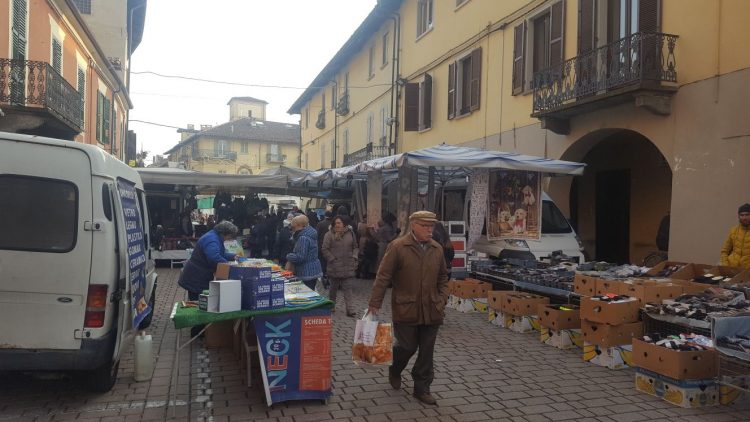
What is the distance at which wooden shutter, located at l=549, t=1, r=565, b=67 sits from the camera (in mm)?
12023

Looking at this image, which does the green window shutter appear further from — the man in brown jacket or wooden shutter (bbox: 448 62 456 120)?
the man in brown jacket

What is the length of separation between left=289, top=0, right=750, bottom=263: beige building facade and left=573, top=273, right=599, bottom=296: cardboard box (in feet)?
10.2

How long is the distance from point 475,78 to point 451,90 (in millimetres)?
1593

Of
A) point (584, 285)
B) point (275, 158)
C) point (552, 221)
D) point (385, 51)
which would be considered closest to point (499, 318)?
point (584, 285)

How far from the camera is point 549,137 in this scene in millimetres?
12641

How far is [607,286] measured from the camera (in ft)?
21.7

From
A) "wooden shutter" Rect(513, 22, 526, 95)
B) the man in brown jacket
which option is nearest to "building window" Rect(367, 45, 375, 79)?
"wooden shutter" Rect(513, 22, 526, 95)

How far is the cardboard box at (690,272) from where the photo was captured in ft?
23.3

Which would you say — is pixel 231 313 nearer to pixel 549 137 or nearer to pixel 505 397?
pixel 505 397

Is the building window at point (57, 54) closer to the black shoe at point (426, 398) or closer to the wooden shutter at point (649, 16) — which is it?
the wooden shutter at point (649, 16)

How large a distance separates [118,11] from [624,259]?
23.5 m

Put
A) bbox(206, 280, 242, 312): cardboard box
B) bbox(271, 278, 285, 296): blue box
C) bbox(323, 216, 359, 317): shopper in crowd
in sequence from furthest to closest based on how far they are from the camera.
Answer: bbox(323, 216, 359, 317): shopper in crowd → bbox(271, 278, 285, 296): blue box → bbox(206, 280, 242, 312): cardboard box

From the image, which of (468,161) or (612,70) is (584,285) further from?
(612,70)

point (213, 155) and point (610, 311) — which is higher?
point (213, 155)
